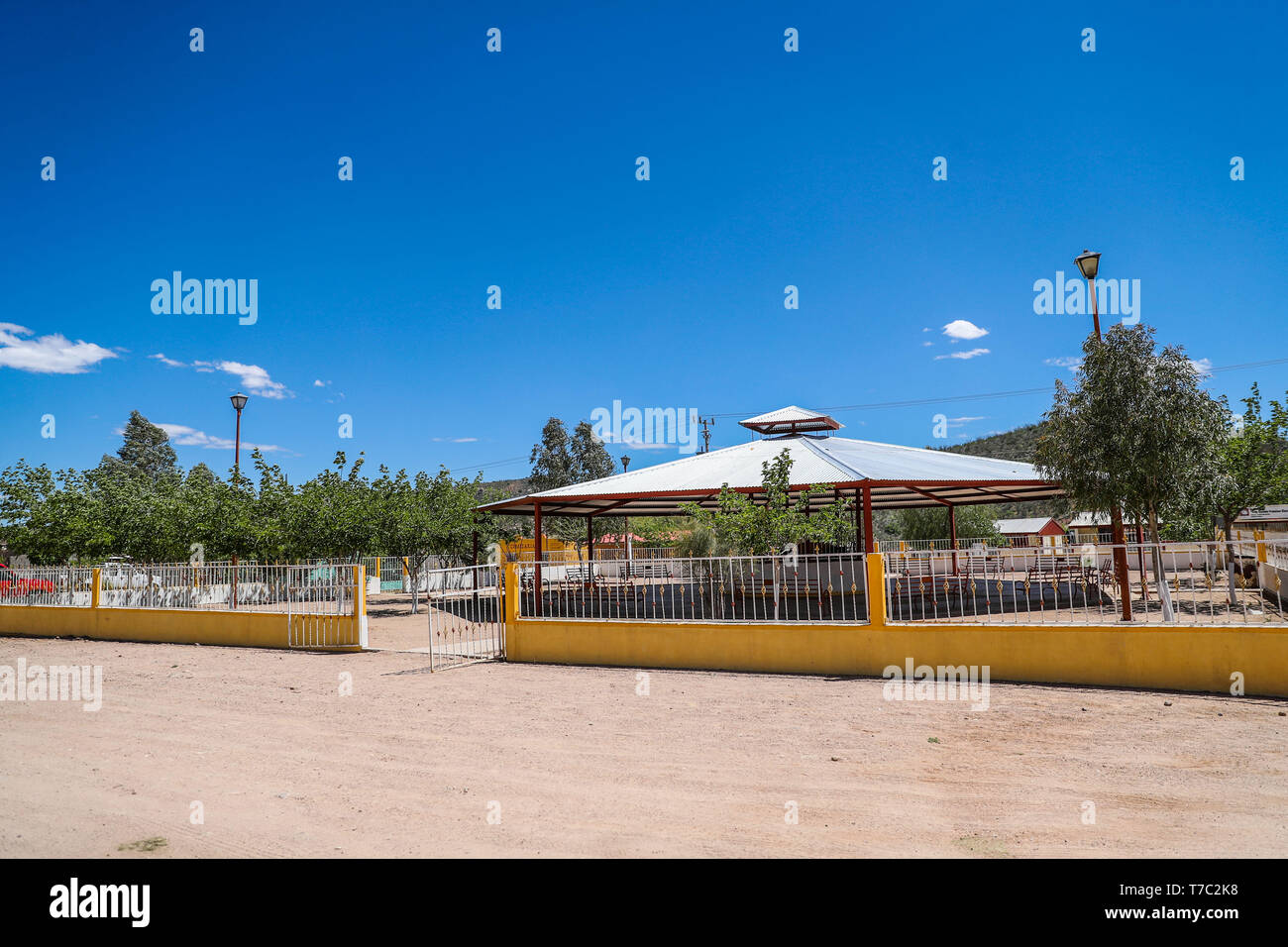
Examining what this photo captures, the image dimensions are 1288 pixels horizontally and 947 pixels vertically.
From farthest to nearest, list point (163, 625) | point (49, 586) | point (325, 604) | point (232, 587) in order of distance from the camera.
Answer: point (49, 586) → point (163, 625) → point (232, 587) → point (325, 604)

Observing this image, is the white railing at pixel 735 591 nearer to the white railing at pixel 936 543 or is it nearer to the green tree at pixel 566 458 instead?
the white railing at pixel 936 543

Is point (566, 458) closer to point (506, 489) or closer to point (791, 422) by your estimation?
point (506, 489)

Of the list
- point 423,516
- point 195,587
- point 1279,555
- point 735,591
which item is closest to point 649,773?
point 735,591

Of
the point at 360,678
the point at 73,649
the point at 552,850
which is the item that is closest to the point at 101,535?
the point at 73,649

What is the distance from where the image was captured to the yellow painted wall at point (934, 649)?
27.0 ft

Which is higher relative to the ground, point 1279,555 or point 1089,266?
point 1089,266

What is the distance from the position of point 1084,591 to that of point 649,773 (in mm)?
5019

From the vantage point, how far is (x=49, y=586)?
17.5 meters

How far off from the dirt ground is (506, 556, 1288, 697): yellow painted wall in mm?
336

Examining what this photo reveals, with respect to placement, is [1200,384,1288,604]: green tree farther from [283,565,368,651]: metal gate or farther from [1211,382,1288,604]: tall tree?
[283,565,368,651]: metal gate

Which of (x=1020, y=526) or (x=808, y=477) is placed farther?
(x=1020, y=526)

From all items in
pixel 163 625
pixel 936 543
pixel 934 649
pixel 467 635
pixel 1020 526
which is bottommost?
pixel 467 635

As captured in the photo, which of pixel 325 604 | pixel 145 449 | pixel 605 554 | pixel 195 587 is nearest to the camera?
pixel 325 604

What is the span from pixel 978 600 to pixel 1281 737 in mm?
11512
